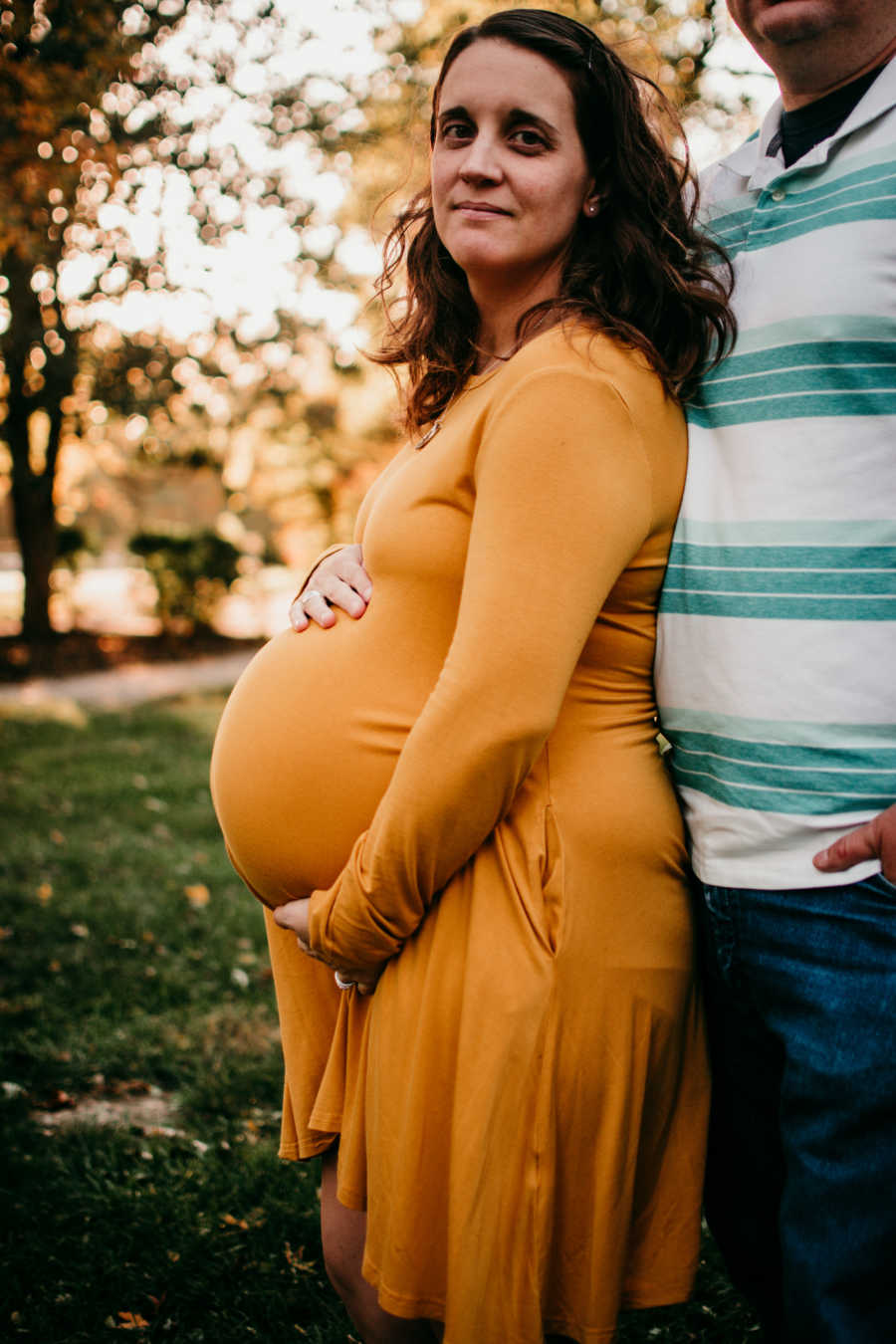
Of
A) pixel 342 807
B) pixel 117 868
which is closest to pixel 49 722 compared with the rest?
pixel 117 868

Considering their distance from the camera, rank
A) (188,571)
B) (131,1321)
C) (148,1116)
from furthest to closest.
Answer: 1. (188,571)
2. (148,1116)
3. (131,1321)

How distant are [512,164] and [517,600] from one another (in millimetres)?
735

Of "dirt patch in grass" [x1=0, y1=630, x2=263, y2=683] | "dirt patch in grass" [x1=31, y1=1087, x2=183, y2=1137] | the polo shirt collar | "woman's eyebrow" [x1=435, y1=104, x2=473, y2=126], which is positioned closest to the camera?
the polo shirt collar

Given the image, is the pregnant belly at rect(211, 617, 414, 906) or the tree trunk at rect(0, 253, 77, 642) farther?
the tree trunk at rect(0, 253, 77, 642)

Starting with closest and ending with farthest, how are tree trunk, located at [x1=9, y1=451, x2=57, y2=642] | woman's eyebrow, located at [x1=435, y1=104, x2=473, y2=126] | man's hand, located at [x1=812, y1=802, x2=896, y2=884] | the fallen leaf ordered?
1. man's hand, located at [x1=812, y1=802, x2=896, y2=884]
2. woman's eyebrow, located at [x1=435, y1=104, x2=473, y2=126]
3. the fallen leaf
4. tree trunk, located at [x1=9, y1=451, x2=57, y2=642]

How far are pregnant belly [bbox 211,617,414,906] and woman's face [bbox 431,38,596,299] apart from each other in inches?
25.8

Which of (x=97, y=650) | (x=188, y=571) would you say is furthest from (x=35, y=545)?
(x=188, y=571)

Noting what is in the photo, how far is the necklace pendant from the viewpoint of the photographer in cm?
170

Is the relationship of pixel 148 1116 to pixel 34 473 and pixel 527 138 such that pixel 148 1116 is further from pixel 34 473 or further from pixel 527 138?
pixel 34 473

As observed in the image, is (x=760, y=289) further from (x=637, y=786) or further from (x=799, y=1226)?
(x=799, y=1226)

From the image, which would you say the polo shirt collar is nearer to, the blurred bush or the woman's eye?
the woman's eye

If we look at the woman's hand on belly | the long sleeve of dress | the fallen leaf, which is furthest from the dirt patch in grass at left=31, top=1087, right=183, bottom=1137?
the long sleeve of dress

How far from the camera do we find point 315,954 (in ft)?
5.44

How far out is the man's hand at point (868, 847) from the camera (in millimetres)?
1336
